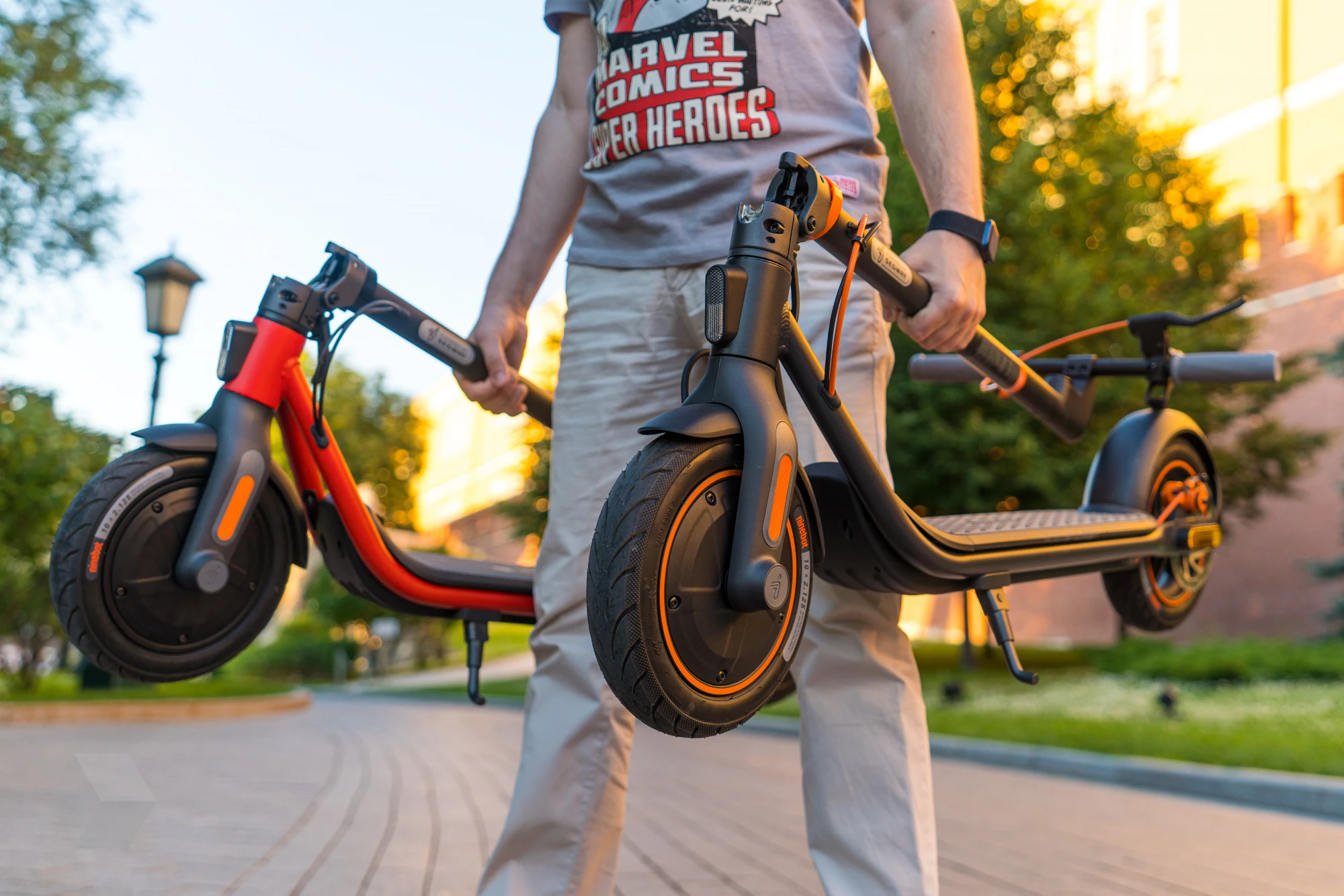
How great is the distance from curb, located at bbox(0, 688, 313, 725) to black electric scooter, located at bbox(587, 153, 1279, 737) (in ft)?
49.2

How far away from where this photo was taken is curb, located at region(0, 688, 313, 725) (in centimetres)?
1431

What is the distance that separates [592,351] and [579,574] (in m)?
0.43

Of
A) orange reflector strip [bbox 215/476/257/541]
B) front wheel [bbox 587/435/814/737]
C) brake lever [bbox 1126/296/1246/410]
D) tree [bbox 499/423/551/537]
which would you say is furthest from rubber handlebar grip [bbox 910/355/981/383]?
tree [bbox 499/423/551/537]

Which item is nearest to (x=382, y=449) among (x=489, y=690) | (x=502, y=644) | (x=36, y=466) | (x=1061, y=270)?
(x=502, y=644)

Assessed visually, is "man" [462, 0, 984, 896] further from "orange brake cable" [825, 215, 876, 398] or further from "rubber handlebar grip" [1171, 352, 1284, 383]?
"rubber handlebar grip" [1171, 352, 1284, 383]

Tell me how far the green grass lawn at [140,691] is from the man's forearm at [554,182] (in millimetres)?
14362

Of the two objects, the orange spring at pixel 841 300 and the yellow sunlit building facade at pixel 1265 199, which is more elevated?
the yellow sunlit building facade at pixel 1265 199

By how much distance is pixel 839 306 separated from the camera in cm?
164

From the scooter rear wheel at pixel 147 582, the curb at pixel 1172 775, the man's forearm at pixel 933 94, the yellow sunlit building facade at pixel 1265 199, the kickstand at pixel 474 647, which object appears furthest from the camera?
the yellow sunlit building facade at pixel 1265 199

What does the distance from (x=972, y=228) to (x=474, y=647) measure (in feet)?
3.89

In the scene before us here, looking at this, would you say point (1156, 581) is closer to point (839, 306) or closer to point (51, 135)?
point (839, 306)

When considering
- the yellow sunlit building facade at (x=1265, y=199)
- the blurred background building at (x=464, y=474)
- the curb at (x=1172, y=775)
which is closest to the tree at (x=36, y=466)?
the yellow sunlit building facade at (x=1265, y=199)

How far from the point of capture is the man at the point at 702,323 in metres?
1.92

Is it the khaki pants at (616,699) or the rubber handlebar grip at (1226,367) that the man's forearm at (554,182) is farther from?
the rubber handlebar grip at (1226,367)
